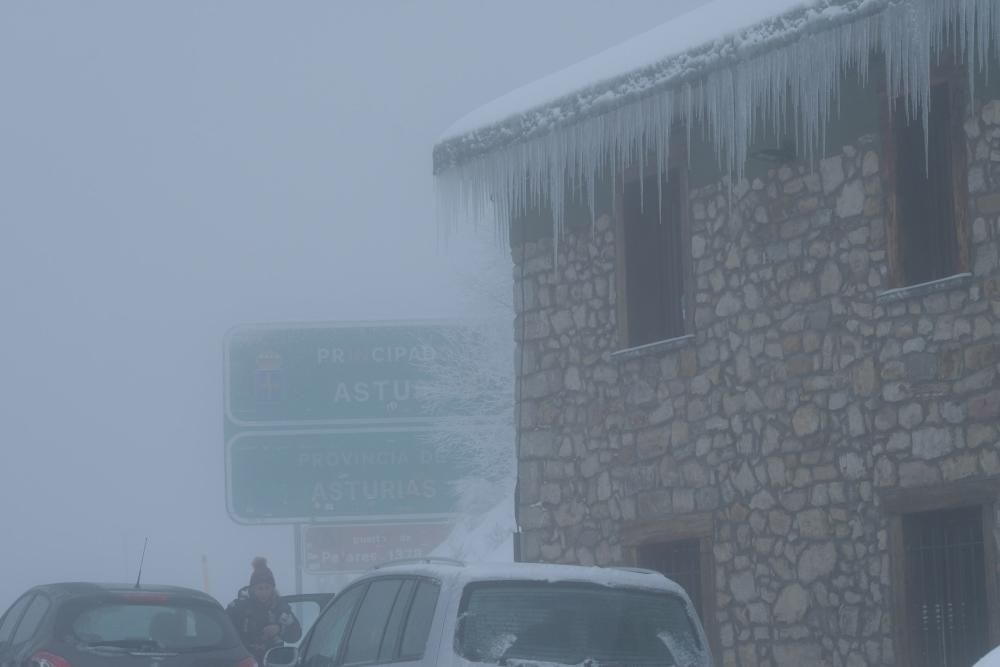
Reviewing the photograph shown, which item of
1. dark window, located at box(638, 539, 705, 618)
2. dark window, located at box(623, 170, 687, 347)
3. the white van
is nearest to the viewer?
the white van

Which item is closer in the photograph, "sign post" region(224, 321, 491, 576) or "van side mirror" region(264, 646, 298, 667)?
"van side mirror" region(264, 646, 298, 667)

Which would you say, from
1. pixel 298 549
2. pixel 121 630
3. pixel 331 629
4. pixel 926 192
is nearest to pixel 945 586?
pixel 926 192

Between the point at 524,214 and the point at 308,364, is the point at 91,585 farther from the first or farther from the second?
the point at 308,364

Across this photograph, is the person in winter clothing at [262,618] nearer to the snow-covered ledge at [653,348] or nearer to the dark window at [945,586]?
the snow-covered ledge at [653,348]

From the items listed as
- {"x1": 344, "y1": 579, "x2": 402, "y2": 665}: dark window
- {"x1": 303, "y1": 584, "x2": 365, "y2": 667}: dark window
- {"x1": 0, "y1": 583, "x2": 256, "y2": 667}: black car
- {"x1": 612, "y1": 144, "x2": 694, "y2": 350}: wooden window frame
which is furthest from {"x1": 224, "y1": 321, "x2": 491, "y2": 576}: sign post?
{"x1": 344, "y1": 579, "x2": 402, "y2": 665}: dark window

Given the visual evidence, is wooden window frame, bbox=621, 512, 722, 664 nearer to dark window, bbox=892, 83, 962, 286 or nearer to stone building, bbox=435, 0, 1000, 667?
stone building, bbox=435, 0, 1000, 667

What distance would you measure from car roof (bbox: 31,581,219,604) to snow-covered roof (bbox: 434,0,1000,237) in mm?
4957

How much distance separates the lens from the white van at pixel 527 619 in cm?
793

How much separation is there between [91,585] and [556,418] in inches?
193

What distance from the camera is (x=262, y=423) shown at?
89.0 ft

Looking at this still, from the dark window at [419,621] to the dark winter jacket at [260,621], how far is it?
818 cm

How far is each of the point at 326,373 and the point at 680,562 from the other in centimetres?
1352

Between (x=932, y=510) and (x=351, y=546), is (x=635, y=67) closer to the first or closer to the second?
(x=932, y=510)

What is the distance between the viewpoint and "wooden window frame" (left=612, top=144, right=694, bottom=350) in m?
14.5
